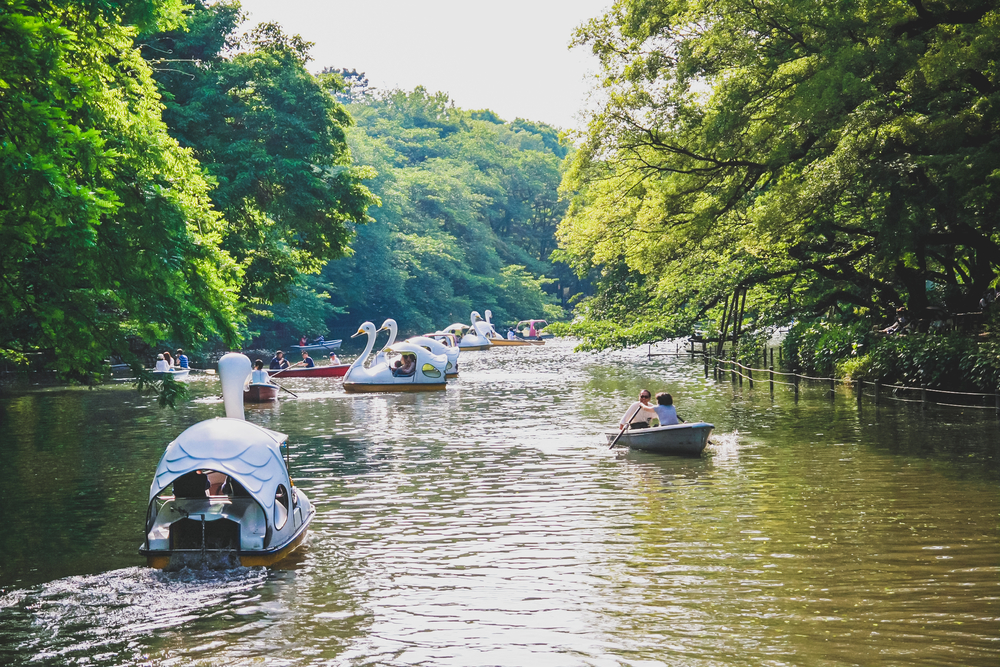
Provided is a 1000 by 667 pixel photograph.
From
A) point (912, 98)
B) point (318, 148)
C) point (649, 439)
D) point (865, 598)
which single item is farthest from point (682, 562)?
point (318, 148)

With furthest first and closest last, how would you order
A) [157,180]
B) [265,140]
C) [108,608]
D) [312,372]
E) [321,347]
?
[321,347] → [312,372] → [265,140] → [157,180] → [108,608]

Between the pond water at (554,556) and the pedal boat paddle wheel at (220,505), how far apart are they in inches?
10.9

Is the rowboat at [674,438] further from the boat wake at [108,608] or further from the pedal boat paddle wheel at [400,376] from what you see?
the pedal boat paddle wheel at [400,376]

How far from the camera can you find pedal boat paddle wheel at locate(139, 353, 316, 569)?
1101 cm

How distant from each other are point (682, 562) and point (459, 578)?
8.55 feet

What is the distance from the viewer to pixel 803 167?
23.5 m

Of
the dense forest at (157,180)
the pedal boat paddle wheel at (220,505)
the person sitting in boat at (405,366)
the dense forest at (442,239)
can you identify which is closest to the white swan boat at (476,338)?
the dense forest at (442,239)

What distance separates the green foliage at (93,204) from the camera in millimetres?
11719

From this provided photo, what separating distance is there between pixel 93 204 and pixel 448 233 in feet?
277

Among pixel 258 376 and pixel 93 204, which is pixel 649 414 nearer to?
pixel 93 204

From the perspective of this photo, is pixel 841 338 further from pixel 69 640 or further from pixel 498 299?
pixel 498 299

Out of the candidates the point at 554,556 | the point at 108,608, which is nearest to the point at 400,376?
the point at 554,556

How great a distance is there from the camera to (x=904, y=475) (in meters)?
15.9

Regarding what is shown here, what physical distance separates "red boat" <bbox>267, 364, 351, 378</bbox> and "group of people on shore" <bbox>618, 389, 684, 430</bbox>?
76.0ft
